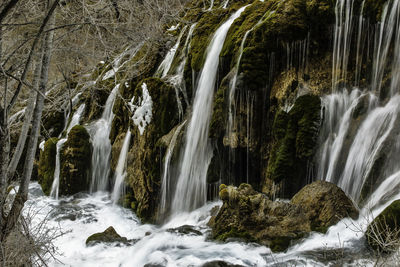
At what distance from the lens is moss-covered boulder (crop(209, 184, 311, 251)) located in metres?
6.05

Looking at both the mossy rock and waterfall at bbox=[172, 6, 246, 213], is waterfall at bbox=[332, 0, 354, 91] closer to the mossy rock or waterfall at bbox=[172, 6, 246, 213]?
waterfall at bbox=[172, 6, 246, 213]

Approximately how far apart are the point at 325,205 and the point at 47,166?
34.3ft

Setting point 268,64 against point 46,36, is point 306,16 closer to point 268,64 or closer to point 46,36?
point 268,64

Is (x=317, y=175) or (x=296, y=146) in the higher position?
(x=296, y=146)

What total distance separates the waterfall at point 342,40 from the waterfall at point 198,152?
285 cm

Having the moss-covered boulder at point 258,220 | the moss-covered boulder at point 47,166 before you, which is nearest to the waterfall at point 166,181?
the moss-covered boulder at point 258,220

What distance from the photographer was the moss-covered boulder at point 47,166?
1318 centimetres

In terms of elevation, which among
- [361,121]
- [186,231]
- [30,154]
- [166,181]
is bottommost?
[186,231]

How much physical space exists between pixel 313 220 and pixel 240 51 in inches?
172

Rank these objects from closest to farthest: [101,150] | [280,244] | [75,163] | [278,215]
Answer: [280,244] → [278,215] → [75,163] → [101,150]

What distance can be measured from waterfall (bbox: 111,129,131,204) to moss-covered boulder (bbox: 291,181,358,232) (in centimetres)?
642

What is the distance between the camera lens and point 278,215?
636cm

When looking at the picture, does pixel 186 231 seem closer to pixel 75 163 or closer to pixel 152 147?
pixel 152 147

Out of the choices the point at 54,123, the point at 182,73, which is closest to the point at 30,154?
the point at 182,73
